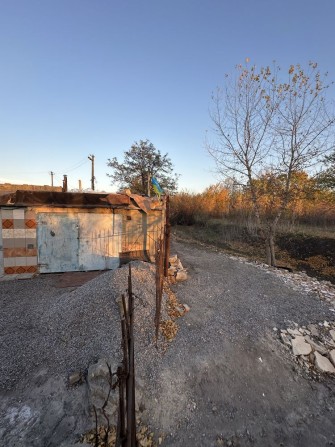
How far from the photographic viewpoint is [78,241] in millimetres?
8734

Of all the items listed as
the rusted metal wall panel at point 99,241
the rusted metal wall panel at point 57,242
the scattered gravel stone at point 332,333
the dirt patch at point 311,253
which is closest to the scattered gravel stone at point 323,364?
the scattered gravel stone at point 332,333

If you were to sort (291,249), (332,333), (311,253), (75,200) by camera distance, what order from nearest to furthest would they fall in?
(332,333), (75,200), (311,253), (291,249)

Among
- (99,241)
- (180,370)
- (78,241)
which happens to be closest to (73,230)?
(78,241)

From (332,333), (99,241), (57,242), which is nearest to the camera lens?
(332,333)

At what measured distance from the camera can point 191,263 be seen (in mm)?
9711

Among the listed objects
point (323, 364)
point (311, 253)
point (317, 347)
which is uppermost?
point (311, 253)

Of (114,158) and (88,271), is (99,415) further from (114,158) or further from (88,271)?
(114,158)

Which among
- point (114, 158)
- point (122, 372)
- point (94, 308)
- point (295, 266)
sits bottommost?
point (295, 266)

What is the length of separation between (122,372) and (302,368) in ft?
14.5

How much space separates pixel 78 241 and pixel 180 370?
20.4ft

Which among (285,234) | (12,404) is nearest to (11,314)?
(12,404)

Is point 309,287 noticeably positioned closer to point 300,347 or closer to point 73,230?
point 300,347

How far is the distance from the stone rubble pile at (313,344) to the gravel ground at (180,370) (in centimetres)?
18

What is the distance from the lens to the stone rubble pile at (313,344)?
437 cm
